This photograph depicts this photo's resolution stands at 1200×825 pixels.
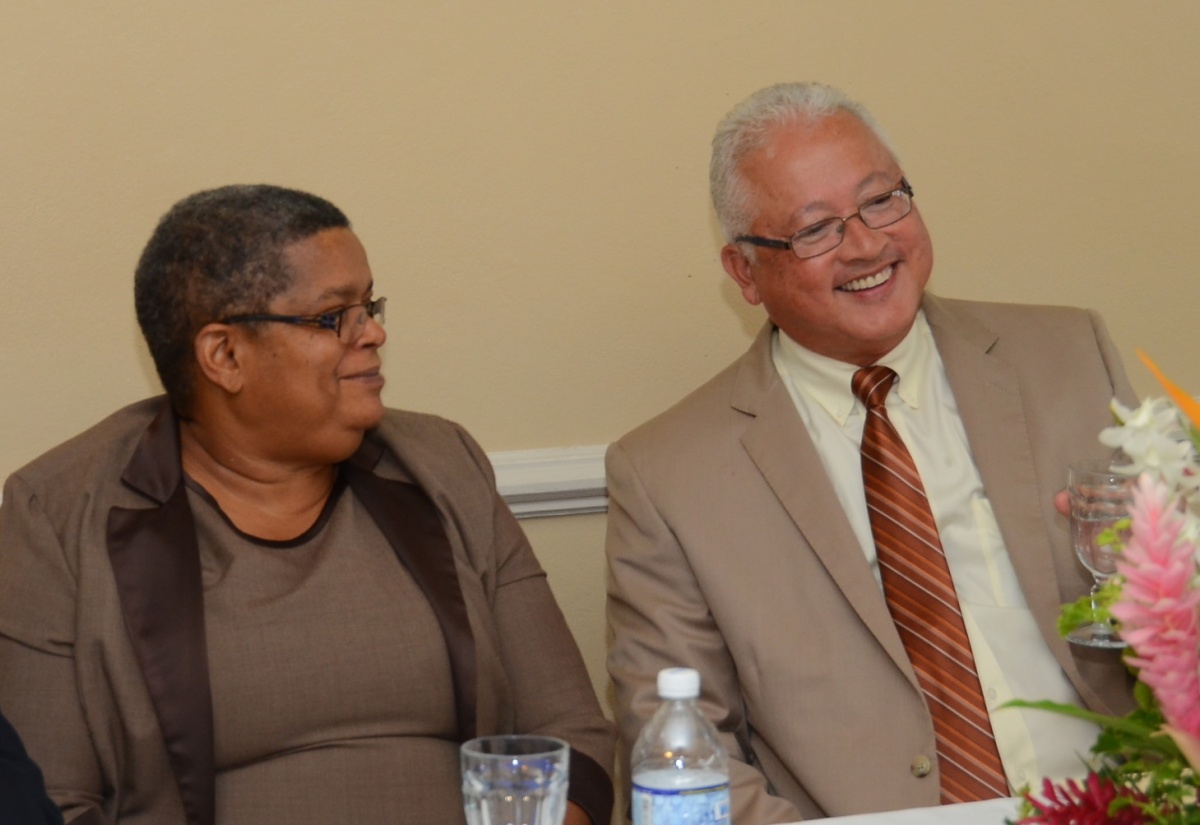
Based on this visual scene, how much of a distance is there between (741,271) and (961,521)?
660 millimetres

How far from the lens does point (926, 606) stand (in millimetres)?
2475

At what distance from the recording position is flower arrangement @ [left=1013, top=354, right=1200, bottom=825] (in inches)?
40.7


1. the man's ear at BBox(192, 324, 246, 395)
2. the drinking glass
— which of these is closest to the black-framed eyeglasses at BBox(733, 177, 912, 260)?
the drinking glass

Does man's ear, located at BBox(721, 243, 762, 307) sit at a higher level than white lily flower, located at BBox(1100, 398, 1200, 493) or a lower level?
higher

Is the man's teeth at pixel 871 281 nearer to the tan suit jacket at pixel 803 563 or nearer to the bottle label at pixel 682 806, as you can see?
the tan suit jacket at pixel 803 563

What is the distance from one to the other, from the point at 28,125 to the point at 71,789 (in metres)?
1.29

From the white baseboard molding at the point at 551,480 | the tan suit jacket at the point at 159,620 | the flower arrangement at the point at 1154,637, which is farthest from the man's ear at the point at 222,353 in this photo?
the flower arrangement at the point at 1154,637

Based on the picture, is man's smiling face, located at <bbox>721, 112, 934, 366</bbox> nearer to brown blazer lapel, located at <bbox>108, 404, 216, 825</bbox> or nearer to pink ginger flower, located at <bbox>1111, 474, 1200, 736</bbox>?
brown blazer lapel, located at <bbox>108, 404, 216, 825</bbox>

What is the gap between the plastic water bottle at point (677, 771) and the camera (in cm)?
141

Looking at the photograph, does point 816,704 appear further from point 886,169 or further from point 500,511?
point 886,169

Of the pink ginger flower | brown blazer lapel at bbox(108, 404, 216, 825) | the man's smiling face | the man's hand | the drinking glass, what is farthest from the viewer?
the man's smiling face

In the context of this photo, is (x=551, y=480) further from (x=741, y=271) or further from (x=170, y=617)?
(x=170, y=617)

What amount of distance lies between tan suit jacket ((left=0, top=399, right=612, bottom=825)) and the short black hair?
141 mm

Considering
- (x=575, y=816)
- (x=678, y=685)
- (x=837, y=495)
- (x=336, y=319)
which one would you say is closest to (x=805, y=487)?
(x=837, y=495)
